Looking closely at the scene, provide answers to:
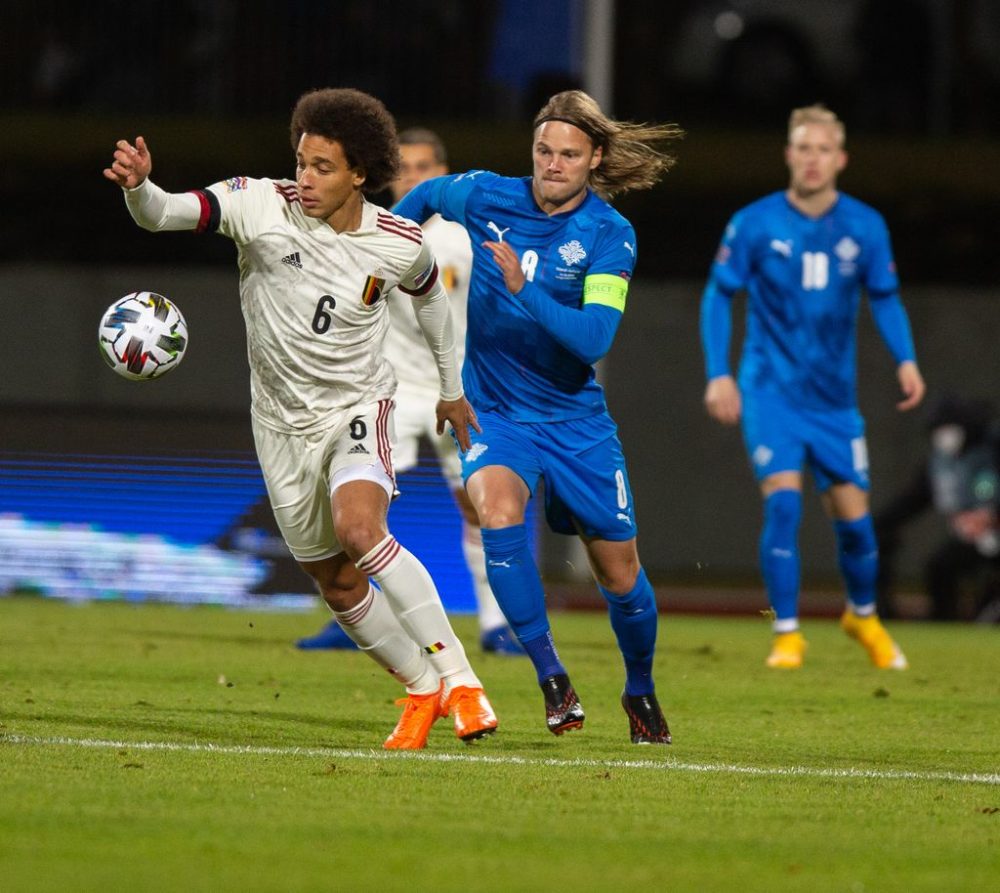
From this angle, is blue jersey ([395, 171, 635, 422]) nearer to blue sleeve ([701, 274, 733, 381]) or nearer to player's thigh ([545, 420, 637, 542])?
player's thigh ([545, 420, 637, 542])

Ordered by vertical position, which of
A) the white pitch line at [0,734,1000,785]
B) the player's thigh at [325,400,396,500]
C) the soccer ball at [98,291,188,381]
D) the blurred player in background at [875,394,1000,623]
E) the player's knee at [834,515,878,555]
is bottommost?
the blurred player in background at [875,394,1000,623]

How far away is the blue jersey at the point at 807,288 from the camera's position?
10078 mm

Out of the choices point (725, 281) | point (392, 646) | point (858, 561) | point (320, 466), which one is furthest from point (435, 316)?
point (858, 561)

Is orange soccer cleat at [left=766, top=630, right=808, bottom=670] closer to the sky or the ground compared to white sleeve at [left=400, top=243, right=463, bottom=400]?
closer to the ground

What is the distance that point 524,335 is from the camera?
6668mm

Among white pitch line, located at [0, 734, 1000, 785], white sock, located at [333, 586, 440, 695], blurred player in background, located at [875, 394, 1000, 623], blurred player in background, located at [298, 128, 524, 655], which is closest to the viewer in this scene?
white pitch line, located at [0, 734, 1000, 785]

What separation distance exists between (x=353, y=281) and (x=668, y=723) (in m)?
2.06

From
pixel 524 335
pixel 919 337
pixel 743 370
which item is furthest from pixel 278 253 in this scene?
pixel 919 337

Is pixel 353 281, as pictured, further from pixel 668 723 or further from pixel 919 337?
pixel 919 337

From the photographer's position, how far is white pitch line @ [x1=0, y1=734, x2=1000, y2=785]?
19.2ft

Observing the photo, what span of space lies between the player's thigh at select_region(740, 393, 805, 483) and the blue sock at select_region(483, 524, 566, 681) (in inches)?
144

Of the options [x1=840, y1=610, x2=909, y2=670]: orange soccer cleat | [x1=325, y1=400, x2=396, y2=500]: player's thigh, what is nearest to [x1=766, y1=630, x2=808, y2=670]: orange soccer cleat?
[x1=840, y1=610, x2=909, y2=670]: orange soccer cleat

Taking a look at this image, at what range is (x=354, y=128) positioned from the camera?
249 inches

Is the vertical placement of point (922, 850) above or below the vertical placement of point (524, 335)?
below
